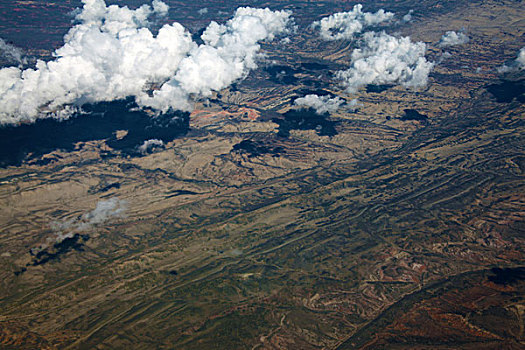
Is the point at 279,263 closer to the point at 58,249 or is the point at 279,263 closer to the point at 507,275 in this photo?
the point at 507,275

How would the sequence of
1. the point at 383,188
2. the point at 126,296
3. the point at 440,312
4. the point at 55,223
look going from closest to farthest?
the point at 440,312 < the point at 126,296 < the point at 55,223 < the point at 383,188

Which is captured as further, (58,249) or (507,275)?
(58,249)

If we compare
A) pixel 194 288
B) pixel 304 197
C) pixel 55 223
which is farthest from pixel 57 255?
pixel 304 197

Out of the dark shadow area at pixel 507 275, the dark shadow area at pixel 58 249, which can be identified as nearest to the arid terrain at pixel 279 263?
the dark shadow area at pixel 58 249

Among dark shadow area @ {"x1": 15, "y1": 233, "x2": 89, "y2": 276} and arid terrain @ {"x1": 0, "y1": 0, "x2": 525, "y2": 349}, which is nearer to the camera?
arid terrain @ {"x1": 0, "y1": 0, "x2": 525, "y2": 349}

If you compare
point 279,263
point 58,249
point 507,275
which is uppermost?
point 58,249

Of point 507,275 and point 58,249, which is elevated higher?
point 58,249

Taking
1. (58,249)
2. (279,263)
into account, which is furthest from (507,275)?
(58,249)

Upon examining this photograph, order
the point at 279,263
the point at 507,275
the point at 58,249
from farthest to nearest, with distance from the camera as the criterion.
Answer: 1. the point at 58,249
2. the point at 279,263
3. the point at 507,275

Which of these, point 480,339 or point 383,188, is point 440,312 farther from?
point 383,188

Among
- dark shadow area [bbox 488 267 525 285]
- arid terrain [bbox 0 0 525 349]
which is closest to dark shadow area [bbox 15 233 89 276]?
arid terrain [bbox 0 0 525 349]

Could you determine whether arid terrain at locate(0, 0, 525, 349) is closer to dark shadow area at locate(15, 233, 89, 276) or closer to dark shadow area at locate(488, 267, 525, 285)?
dark shadow area at locate(15, 233, 89, 276)
